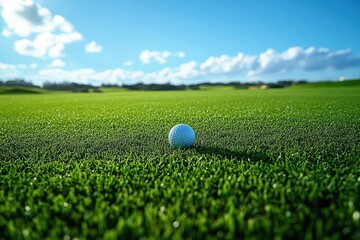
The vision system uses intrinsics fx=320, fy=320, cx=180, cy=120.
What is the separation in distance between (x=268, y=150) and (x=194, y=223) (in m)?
3.15

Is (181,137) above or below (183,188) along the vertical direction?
above

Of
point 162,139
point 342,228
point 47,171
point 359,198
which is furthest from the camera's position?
point 162,139

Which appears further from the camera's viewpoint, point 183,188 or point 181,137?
point 181,137

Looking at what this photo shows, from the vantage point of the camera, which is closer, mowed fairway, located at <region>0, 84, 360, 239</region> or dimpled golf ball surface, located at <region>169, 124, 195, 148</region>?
mowed fairway, located at <region>0, 84, 360, 239</region>

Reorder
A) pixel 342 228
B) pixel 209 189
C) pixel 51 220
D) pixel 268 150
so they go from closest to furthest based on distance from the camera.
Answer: pixel 342 228
pixel 51 220
pixel 209 189
pixel 268 150

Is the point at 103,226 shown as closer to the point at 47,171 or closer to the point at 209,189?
the point at 209,189

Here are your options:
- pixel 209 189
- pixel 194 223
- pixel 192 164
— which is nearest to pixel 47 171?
pixel 192 164

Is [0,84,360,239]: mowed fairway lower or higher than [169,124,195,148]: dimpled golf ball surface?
lower

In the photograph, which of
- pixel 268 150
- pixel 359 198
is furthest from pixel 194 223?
pixel 268 150

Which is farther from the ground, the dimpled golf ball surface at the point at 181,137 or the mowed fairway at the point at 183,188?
the dimpled golf ball surface at the point at 181,137

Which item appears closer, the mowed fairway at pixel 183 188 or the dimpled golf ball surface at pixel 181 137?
the mowed fairway at pixel 183 188

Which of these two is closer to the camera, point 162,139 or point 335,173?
point 335,173

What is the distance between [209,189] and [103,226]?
129 centimetres

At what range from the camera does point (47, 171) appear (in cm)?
460
